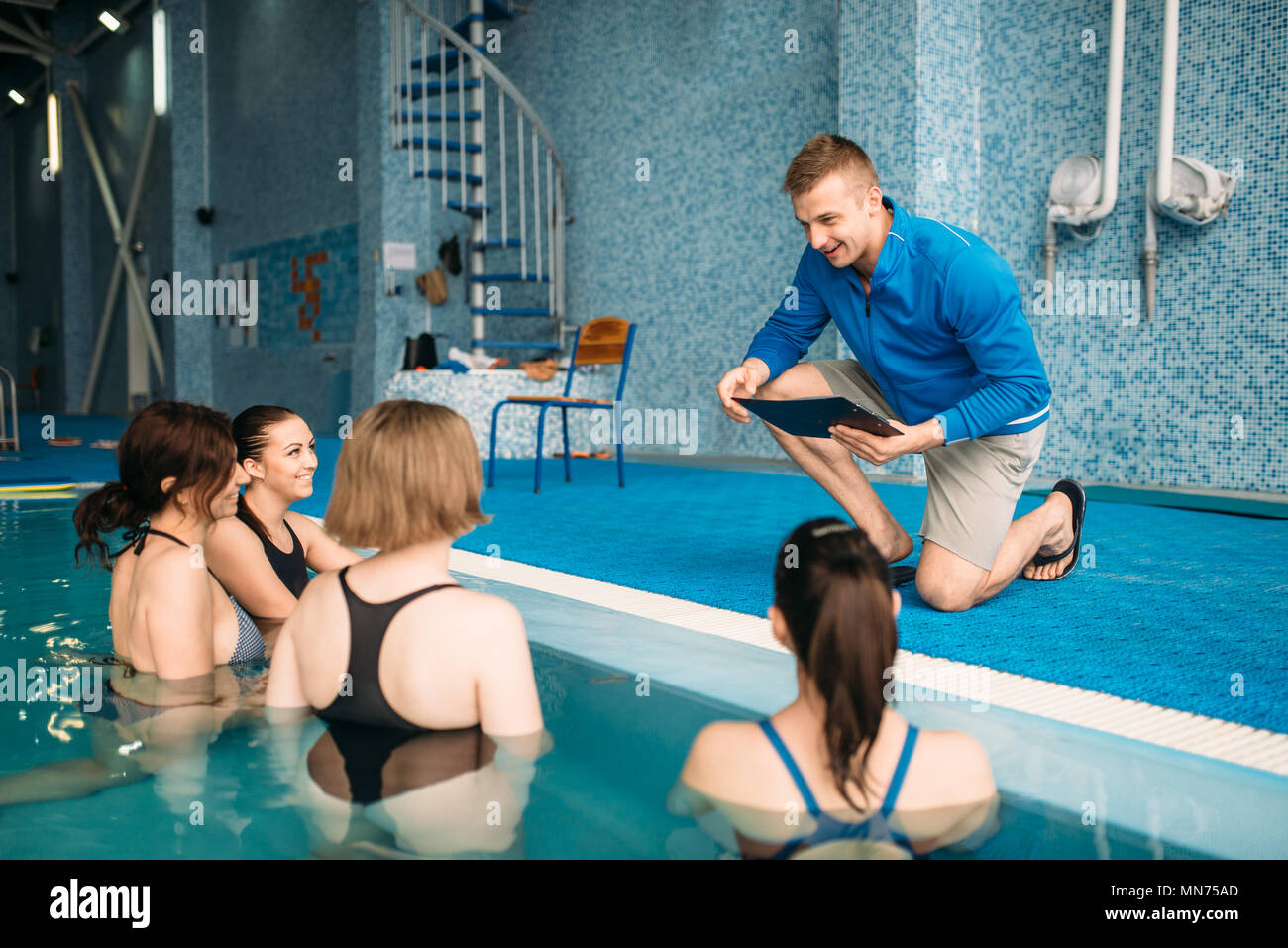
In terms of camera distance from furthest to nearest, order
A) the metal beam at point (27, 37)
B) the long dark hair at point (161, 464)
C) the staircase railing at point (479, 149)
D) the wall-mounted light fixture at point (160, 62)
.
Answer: the metal beam at point (27, 37) < the wall-mounted light fixture at point (160, 62) < the staircase railing at point (479, 149) < the long dark hair at point (161, 464)

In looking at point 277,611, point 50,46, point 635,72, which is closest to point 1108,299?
point 635,72

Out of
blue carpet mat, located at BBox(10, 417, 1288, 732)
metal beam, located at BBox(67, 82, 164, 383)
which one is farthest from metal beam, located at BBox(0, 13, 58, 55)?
blue carpet mat, located at BBox(10, 417, 1288, 732)

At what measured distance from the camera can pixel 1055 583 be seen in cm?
251

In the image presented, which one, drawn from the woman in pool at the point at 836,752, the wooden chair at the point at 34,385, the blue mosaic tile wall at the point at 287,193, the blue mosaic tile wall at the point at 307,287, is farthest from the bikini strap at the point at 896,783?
the wooden chair at the point at 34,385

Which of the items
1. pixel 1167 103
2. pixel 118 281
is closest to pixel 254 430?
pixel 1167 103

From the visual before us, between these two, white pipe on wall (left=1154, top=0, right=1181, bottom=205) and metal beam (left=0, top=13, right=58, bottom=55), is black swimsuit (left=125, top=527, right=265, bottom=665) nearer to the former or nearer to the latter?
white pipe on wall (left=1154, top=0, right=1181, bottom=205)

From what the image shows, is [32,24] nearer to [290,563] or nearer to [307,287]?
[307,287]

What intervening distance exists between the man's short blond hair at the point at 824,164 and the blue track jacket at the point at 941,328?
0.19 meters

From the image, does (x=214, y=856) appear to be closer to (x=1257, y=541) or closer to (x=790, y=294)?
(x=790, y=294)

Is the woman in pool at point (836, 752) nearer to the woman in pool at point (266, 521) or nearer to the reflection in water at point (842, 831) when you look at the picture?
the reflection in water at point (842, 831)

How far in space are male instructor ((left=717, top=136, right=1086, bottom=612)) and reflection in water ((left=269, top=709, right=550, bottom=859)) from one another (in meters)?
0.97

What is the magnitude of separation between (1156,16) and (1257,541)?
8.52ft

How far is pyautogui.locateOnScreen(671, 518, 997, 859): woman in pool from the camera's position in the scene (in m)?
0.98

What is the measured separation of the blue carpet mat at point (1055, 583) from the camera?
1.70 metres
